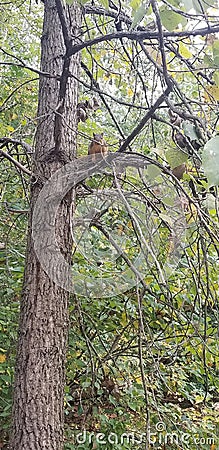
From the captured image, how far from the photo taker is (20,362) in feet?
3.73

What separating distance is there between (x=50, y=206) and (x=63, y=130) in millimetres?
237

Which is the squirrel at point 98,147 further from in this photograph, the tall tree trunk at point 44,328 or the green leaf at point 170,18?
the green leaf at point 170,18

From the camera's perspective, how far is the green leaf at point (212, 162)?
0.44 m

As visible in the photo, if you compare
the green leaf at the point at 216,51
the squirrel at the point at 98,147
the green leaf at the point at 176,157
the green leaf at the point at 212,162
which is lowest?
the green leaf at the point at 212,162

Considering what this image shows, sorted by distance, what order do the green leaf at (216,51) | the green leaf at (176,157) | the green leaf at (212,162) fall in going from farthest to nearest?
the green leaf at (176,157)
the green leaf at (216,51)
the green leaf at (212,162)

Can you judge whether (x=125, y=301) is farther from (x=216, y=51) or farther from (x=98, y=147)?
(x=216, y=51)

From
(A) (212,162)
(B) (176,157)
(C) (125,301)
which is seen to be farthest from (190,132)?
(C) (125,301)

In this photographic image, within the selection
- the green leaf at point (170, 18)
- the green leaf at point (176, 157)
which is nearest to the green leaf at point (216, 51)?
the green leaf at point (170, 18)

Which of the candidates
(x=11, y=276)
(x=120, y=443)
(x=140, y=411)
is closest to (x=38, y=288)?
(x=11, y=276)

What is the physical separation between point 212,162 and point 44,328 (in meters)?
0.80

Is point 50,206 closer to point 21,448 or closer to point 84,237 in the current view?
point 84,237

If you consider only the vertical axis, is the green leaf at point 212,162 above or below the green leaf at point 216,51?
below

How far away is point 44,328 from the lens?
1.14 metres

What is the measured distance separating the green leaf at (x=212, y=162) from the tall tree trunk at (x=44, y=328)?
64 centimetres
